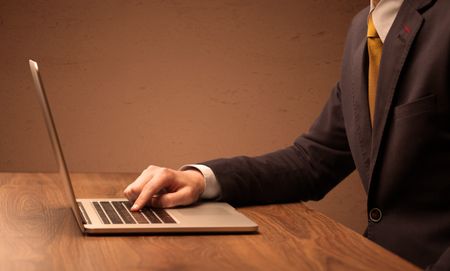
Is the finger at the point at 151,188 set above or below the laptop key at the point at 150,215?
above

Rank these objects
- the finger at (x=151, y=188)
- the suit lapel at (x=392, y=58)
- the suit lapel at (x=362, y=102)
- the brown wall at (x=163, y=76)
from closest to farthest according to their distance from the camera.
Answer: the finger at (x=151, y=188)
the suit lapel at (x=392, y=58)
the suit lapel at (x=362, y=102)
the brown wall at (x=163, y=76)

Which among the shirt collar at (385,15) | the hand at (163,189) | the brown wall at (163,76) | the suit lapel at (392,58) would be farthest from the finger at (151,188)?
the brown wall at (163,76)

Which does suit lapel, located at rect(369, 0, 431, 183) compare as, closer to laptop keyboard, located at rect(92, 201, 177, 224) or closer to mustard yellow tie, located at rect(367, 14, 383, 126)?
mustard yellow tie, located at rect(367, 14, 383, 126)

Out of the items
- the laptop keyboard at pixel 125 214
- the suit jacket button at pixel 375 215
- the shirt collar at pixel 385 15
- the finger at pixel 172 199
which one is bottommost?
the suit jacket button at pixel 375 215

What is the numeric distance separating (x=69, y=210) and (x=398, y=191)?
61 centimetres

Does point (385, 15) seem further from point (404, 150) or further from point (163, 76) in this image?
point (163, 76)

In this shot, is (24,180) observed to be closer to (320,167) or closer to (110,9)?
(320,167)

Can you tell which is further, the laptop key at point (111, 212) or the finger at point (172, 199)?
the finger at point (172, 199)

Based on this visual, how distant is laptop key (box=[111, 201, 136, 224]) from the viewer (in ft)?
3.19

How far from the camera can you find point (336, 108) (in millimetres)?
1518

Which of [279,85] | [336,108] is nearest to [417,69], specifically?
[336,108]

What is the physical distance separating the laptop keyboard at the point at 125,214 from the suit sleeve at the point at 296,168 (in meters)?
0.21

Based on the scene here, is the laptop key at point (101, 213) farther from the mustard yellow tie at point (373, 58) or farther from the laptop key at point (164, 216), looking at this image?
the mustard yellow tie at point (373, 58)

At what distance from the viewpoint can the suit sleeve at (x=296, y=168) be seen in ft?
4.15
